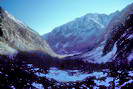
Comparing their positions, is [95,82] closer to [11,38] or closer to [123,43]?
[123,43]

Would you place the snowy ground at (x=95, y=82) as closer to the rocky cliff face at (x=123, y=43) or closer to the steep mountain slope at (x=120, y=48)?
the rocky cliff face at (x=123, y=43)

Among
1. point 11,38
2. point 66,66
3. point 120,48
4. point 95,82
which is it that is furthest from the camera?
point 11,38

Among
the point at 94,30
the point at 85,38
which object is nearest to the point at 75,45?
the point at 85,38

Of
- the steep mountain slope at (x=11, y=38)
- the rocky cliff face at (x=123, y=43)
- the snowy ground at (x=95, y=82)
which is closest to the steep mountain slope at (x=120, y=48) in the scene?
the rocky cliff face at (x=123, y=43)

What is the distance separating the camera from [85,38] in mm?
169000

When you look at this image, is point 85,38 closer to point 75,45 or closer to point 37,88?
point 75,45

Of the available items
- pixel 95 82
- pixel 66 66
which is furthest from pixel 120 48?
pixel 95 82

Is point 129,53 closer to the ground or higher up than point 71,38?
Result: closer to the ground

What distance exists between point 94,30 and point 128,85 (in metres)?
161

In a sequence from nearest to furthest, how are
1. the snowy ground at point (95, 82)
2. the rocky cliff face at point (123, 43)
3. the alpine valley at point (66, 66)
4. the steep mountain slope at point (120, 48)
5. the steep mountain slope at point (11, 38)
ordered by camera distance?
the snowy ground at point (95, 82), the alpine valley at point (66, 66), the rocky cliff face at point (123, 43), the steep mountain slope at point (120, 48), the steep mountain slope at point (11, 38)

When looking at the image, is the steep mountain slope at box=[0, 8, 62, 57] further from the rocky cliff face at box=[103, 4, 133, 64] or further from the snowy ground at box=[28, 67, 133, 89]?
the rocky cliff face at box=[103, 4, 133, 64]

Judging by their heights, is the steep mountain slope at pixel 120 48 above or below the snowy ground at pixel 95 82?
above

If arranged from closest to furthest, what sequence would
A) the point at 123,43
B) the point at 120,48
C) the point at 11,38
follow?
the point at 120,48, the point at 123,43, the point at 11,38

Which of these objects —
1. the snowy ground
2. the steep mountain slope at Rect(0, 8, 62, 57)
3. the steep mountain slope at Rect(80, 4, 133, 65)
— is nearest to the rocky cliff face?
the steep mountain slope at Rect(80, 4, 133, 65)
